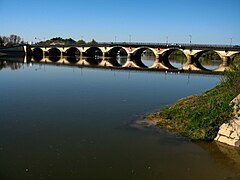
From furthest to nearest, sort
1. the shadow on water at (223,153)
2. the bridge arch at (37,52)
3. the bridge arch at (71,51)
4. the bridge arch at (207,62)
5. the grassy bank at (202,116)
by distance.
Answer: the bridge arch at (37,52), the bridge arch at (71,51), the bridge arch at (207,62), the grassy bank at (202,116), the shadow on water at (223,153)

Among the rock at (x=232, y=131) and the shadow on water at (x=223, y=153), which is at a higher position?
the rock at (x=232, y=131)

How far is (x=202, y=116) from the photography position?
1608cm

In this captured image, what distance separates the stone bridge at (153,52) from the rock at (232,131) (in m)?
44.8

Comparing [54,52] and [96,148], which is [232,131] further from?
[54,52]

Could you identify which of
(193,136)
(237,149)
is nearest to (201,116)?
(193,136)

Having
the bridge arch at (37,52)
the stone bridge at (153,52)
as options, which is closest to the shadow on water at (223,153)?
the stone bridge at (153,52)

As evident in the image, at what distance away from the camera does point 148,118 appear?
61.2ft

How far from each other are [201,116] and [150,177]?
6525 millimetres

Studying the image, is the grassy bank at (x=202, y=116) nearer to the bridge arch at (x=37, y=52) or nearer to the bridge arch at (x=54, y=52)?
the bridge arch at (x=54, y=52)

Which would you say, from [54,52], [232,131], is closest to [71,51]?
[54,52]

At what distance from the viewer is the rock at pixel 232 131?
14.0m

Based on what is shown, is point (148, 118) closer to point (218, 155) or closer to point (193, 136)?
point (193, 136)

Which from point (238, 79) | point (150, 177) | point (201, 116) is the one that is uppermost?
point (238, 79)

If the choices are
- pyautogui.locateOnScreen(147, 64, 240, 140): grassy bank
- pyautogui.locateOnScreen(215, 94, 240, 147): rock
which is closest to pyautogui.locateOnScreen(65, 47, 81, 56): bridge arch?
pyautogui.locateOnScreen(147, 64, 240, 140): grassy bank
